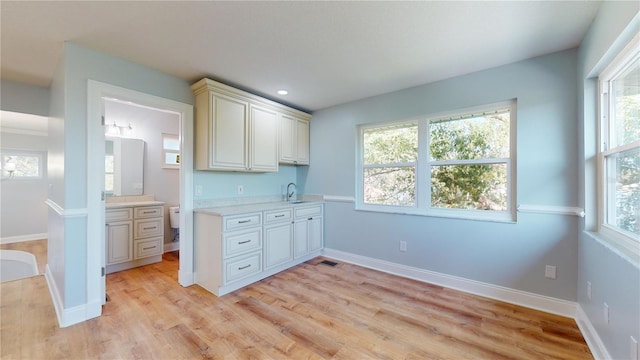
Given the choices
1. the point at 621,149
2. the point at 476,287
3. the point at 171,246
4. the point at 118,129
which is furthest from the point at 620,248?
the point at 118,129

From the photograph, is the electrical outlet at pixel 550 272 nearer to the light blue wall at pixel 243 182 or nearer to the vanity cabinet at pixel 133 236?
the light blue wall at pixel 243 182

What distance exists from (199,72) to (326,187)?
226cm

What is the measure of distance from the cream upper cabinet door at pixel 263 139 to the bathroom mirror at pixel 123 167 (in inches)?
82.1

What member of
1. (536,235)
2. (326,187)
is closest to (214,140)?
(326,187)

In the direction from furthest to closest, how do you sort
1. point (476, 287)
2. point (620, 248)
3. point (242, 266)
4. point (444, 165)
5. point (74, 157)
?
point (444, 165), point (242, 266), point (476, 287), point (74, 157), point (620, 248)

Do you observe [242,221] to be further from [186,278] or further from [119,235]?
[119,235]

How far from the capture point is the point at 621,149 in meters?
1.54

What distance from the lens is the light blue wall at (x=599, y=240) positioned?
128 cm

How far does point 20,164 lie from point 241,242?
5.40 metres

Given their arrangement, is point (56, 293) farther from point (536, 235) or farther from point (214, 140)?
point (536, 235)

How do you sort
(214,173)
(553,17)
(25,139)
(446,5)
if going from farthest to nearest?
(25,139)
(214,173)
(553,17)
(446,5)

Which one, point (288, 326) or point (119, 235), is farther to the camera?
point (119, 235)

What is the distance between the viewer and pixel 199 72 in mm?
2602

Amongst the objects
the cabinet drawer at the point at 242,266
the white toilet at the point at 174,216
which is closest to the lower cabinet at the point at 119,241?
the white toilet at the point at 174,216
